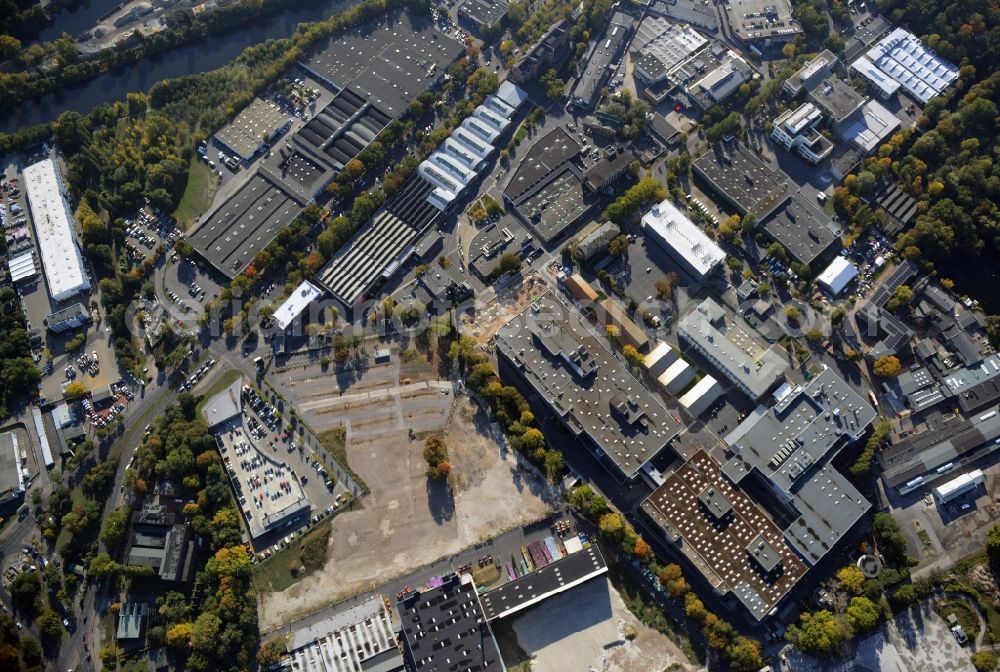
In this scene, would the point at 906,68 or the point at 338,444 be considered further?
the point at 906,68

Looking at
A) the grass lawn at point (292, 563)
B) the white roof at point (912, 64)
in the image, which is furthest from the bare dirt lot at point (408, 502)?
the white roof at point (912, 64)

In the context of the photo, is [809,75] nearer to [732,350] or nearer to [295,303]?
[732,350]

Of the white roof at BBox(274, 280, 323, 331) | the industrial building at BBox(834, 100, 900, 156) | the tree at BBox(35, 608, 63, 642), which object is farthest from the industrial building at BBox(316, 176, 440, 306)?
the industrial building at BBox(834, 100, 900, 156)

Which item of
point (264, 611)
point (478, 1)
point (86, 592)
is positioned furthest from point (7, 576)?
point (478, 1)

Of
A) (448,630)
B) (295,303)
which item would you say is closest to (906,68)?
(295,303)

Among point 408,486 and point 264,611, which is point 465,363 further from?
point 264,611

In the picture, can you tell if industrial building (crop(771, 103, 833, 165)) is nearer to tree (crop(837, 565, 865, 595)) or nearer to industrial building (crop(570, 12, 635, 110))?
industrial building (crop(570, 12, 635, 110))
